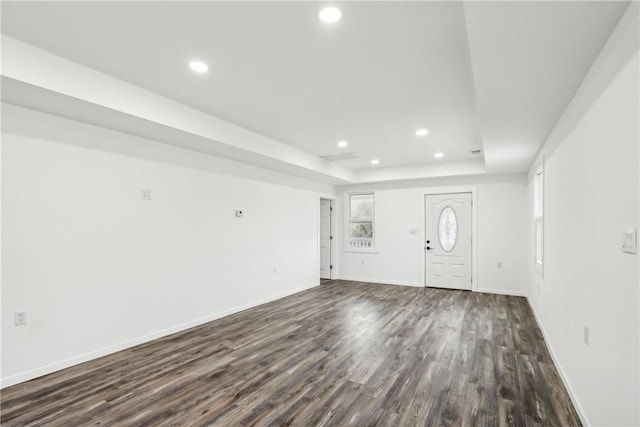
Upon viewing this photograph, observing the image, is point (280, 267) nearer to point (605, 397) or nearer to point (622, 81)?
point (605, 397)

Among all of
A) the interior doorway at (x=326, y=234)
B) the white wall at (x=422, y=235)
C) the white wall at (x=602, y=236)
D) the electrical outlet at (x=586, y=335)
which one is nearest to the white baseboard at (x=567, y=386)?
the white wall at (x=602, y=236)

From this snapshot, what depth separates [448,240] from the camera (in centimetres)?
684

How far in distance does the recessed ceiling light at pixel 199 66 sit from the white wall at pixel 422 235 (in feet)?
17.8

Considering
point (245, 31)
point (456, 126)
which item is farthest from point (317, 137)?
point (245, 31)

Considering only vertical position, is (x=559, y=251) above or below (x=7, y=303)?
above

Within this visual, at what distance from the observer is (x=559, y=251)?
2936mm

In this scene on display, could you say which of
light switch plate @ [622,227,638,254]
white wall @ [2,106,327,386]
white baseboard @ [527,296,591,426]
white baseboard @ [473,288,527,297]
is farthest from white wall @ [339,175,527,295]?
light switch plate @ [622,227,638,254]

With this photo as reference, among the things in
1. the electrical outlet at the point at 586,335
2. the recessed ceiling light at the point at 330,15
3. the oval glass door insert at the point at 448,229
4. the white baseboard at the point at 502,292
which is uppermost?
the recessed ceiling light at the point at 330,15

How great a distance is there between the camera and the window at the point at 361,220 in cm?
777

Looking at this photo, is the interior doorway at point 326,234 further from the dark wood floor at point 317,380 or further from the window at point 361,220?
the dark wood floor at point 317,380

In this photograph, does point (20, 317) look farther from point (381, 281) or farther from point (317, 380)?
point (381, 281)

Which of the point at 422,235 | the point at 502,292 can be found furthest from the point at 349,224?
the point at 502,292

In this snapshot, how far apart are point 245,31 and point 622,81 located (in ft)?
7.11

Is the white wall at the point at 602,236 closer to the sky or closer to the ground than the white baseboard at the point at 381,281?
closer to the sky
